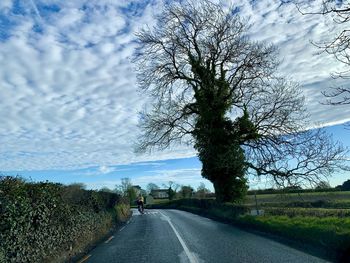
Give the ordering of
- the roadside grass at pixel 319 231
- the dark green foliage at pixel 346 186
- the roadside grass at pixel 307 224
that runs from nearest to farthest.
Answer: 1. the roadside grass at pixel 319 231
2. the roadside grass at pixel 307 224
3. the dark green foliage at pixel 346 186

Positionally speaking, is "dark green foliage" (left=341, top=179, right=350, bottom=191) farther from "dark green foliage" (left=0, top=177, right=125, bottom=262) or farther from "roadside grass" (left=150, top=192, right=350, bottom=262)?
"dark green foliage" (left=0, top=177, right=125, bottom=262)

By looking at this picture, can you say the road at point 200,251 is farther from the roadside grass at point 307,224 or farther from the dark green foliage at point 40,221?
the dark green foliage at point 40,221

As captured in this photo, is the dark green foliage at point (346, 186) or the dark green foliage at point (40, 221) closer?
the dark green foliage at point (40, 221)

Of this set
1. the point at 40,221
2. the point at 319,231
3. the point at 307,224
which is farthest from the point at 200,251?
the point at 40,221

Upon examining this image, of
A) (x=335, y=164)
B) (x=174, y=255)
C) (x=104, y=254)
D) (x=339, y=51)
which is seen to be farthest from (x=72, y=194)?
(x=335, y=164)

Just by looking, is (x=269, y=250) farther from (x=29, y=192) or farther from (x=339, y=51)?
(x=29, y=192)

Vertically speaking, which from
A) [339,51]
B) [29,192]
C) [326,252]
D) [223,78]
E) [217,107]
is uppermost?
[223,78]

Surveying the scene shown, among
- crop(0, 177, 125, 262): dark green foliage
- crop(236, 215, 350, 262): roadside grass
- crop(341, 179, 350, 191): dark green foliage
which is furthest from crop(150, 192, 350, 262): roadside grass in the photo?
crop(341, 179, 350, 191): dark green foliage

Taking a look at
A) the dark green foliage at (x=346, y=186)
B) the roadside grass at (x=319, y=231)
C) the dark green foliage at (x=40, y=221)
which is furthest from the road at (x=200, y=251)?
the dark green foliage at (x=346, y=186)

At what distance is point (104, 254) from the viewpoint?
13844mm

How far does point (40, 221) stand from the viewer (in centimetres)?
1127

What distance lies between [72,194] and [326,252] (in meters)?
9.09

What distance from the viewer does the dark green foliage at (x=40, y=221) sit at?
29.4 ft

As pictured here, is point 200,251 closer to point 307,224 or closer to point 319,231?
point 319,231
